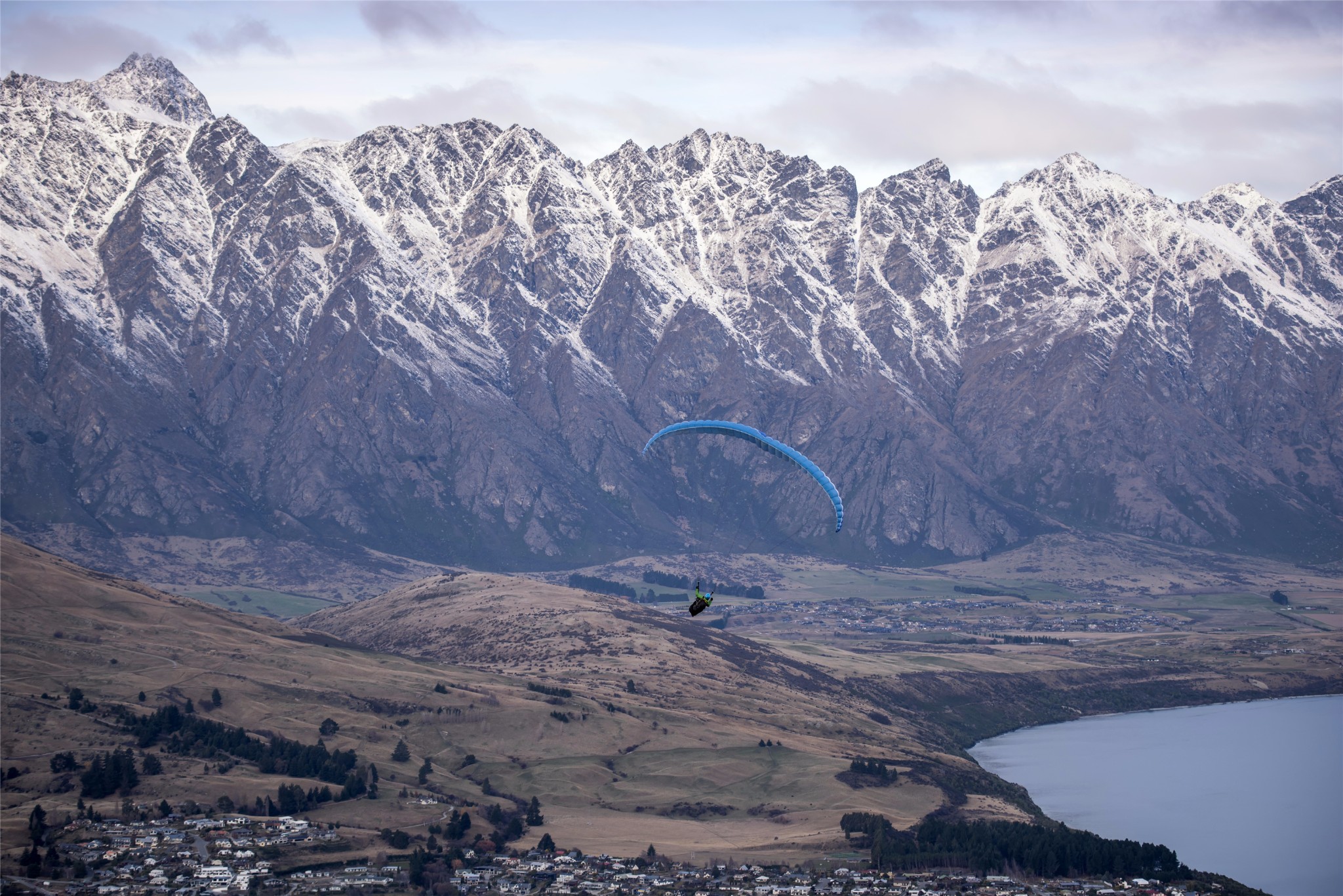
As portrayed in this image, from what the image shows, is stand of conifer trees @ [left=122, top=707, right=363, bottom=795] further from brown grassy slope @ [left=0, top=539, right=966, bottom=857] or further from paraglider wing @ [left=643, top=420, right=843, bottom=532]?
paraglider wing @ [left=643, top=420, right=843, bottom=532]

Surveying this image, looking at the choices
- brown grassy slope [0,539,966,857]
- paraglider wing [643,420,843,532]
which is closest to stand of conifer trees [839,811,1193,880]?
brown grassy slope [0,539,966,857]

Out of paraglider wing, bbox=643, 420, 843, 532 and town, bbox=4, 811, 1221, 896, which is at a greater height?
paraglider wing, bbox=643, 420, 843, 532

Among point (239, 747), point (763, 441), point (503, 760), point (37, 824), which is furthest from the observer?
point (503, 760)

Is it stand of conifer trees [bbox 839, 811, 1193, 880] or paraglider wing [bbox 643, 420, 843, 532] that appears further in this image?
stand of conifer trees [bbox 839, 811, 1193, 880]

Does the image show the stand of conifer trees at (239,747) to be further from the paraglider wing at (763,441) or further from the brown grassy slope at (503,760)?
the paraglider wing at (763,441)

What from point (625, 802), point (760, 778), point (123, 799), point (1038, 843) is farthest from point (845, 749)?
point (123, 799)

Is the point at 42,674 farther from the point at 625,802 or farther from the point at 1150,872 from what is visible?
the point at 1150,872

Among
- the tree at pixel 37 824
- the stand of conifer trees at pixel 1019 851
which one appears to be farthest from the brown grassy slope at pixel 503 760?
the stand of conifer trees at pixel 1019 851

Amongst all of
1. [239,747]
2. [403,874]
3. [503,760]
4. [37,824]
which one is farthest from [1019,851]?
[37,824]

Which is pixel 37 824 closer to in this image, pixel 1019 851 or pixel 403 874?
pixel 403 874
